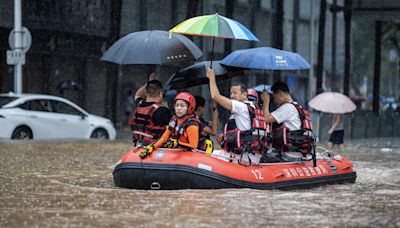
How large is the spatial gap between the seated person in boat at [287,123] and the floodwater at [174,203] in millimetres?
721

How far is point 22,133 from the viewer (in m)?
25.0

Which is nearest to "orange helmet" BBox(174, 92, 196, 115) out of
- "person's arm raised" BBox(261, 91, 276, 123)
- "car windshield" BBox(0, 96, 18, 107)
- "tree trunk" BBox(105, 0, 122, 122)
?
"person's arm raised" BBox(261, 91, 276, 123)

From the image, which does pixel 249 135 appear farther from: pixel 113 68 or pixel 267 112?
pixel 113 68

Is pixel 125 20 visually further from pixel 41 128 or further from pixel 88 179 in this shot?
pixel 88 179

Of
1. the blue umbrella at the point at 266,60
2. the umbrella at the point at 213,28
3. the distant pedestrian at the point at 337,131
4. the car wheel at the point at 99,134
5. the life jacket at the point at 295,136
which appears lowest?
the car wheel at the point at 99,134

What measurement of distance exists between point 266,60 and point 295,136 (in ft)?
4.06

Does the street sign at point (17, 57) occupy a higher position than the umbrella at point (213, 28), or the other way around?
the umbrella at point (213, 28)

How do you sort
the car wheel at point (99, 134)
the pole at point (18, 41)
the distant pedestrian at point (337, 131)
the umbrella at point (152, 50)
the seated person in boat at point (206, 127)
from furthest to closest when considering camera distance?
the pole at point (18, 41) → the car wheel at point (99, 134) → the distant pedestrian at point (337, 131) → the umbrella at point (152, 50) → the seated person in boat at point (206, 127)

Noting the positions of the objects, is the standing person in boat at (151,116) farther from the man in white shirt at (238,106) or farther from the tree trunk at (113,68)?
the tree trunk at (113,68)

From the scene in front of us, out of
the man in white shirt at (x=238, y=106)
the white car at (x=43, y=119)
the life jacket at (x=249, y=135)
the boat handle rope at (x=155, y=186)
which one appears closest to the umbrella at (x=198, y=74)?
the man in white shirt at (x=238, y=106)

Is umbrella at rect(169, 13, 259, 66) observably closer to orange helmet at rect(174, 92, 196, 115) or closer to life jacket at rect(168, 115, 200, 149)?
orange helmet at rect(174, 92, 196, 115)

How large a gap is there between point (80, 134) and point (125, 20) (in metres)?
11.6

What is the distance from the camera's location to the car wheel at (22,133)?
81.2 feet

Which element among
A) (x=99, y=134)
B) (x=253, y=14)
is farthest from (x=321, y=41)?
(x=99, y=134)
